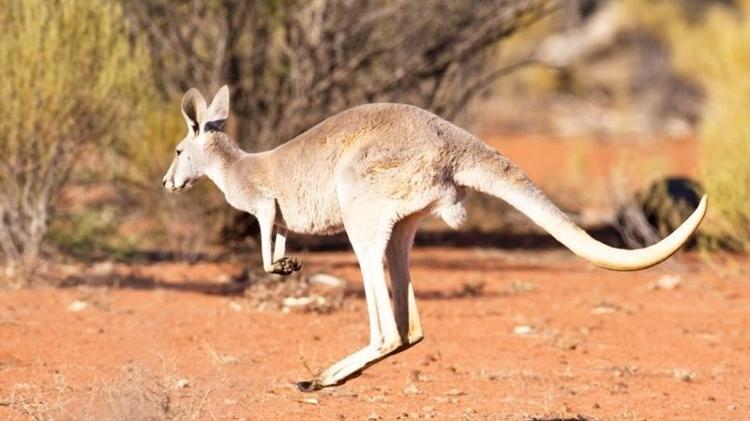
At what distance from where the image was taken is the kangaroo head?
6160 millimetres

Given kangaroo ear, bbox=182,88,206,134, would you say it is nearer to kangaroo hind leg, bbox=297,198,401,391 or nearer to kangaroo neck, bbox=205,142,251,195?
kangaroo neck, bbox=205,142,251,195

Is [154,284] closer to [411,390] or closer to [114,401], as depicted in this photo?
[411,390]

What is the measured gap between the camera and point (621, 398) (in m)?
6.71

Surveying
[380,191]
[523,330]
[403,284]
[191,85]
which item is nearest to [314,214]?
[380,191]

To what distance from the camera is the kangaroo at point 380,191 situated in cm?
552

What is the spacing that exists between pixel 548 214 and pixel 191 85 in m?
7.20

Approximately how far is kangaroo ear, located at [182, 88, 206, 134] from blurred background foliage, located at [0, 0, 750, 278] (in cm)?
353

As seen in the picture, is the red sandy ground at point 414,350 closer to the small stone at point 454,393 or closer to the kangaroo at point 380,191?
the small stone at point 454,393

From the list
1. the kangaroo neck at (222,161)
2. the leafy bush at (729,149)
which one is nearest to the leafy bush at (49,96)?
the kangaroo neck at (222,161)

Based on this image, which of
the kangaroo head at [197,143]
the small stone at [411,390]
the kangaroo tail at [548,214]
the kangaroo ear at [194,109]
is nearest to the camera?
the kangaroo tail at [548,214]

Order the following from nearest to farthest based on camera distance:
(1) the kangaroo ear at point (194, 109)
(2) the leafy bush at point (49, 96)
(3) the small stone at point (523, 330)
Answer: (1) the kangaroo ear at point (194, 109) → (3) the small stone at point (523, 330) → (2) the leafy bush at point (49, 96)

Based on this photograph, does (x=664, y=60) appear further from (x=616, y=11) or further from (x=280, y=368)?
(x=280, y=368)

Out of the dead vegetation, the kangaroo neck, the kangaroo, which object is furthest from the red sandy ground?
the kangaroo neck

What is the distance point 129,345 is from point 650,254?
152 inches
